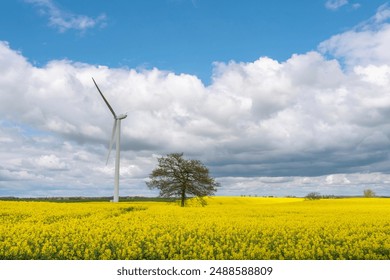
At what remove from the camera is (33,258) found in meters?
14.8

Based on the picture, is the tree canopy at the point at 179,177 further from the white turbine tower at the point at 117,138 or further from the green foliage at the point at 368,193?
the green foliage at the point at 368,193

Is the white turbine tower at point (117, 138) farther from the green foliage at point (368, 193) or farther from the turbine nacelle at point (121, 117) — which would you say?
the green foliage at point (368, 193)

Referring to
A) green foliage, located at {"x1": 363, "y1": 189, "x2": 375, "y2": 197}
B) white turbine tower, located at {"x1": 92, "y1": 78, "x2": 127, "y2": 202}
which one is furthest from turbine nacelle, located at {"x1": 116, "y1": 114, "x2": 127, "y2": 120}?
green foliage, located at {"x1": 363, "y1": 189, "x2": 375, "y2": 197}

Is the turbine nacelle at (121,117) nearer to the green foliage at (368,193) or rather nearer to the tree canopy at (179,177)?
the tree canopy at (179,177)

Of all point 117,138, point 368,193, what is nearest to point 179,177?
point 117,138

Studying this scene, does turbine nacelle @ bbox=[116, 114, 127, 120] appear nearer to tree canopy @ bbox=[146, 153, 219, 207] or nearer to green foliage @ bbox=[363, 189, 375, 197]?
tree canopy @ bbox=[146, 153, 219, 207]

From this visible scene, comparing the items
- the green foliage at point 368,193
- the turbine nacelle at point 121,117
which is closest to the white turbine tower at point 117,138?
the turbine nacelle at point 121,117

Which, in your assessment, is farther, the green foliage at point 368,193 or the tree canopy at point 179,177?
the green foliage at point 368,193

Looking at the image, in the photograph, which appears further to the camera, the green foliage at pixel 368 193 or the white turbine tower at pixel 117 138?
the green foliage at pixel 368 193

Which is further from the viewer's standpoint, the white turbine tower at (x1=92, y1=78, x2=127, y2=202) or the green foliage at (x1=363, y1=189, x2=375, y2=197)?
the green foliage at (x1=363, y1=189, x2=375, y2=197)

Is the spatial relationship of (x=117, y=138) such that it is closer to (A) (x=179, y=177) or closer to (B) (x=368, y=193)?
(A) (x=179, y=177)
